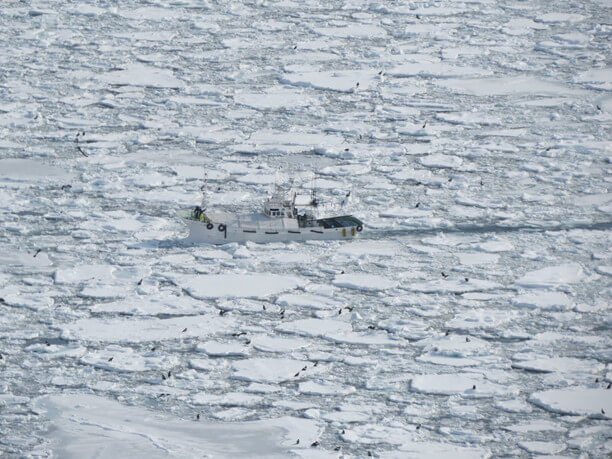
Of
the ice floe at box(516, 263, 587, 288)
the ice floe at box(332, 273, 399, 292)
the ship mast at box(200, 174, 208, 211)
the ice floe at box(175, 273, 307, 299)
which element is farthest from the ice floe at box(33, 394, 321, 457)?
the ship mast at box(200, 174, 208, 211)

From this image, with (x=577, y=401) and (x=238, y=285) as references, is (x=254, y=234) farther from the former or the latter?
(x=577, y=401)

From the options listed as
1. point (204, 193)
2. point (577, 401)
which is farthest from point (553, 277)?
point (204, 193)

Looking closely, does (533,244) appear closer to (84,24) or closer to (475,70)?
(475,70)

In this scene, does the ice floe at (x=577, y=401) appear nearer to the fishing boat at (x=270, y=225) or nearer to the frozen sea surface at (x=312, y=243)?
the frozen sea surface at (x=312, y=243)

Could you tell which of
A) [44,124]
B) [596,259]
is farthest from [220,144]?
[596,259]

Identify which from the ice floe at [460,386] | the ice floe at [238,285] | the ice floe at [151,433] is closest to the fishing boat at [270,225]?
the ice floe at [238,285]
